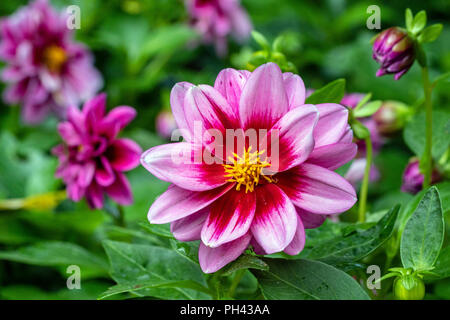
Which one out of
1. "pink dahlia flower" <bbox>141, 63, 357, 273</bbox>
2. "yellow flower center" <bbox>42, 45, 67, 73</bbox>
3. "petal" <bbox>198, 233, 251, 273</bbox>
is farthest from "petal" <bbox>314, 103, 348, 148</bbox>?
"yellow flower center" <bbox>42, 45, 67, 73</bbox>

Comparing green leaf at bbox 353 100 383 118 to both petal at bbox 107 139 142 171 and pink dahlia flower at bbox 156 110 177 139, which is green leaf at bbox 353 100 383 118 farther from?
pink dahlia flower at bbox 156 110 177 139

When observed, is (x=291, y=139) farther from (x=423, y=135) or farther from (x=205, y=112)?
(x=423, y=135)

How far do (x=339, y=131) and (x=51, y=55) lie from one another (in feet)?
3.01

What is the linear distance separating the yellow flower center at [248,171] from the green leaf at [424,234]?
0.43 feet

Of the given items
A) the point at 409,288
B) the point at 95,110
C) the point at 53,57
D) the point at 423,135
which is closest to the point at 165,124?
the point at 53,57

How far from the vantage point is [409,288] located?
0.53m

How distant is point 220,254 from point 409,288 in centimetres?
16

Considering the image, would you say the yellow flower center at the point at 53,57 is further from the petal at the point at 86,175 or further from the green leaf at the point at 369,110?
the green leaf at the point at 369,110

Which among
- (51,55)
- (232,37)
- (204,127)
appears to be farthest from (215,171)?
(232,37)

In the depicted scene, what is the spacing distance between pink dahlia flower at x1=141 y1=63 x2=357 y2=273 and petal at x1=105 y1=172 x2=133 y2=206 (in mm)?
281

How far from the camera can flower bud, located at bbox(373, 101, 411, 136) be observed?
92cm

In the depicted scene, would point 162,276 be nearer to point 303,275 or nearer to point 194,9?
point 303,275

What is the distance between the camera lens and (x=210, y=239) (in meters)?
0.52

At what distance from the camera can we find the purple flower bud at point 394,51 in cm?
66
